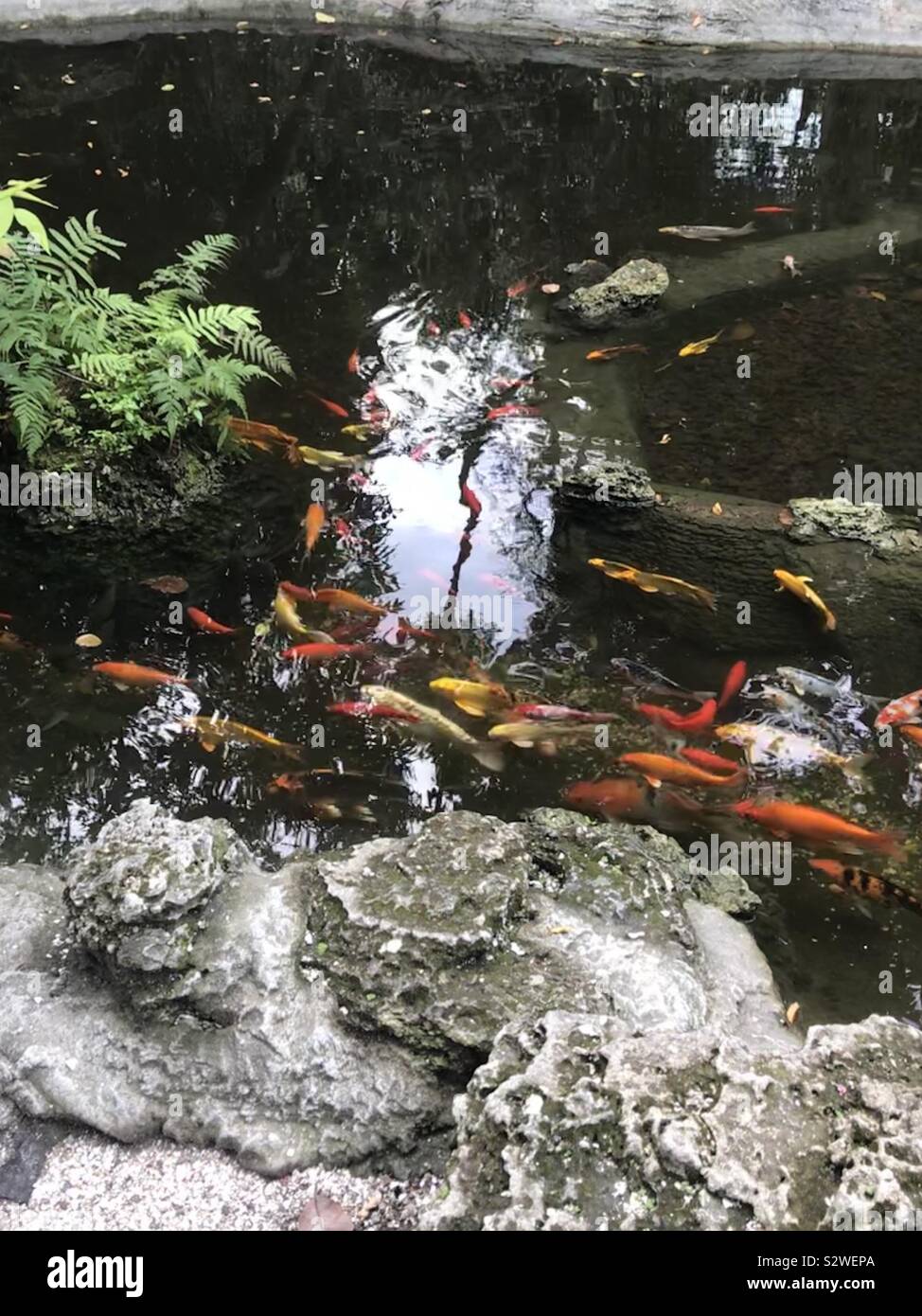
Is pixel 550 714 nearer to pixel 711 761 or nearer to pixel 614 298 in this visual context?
pixel 711 761

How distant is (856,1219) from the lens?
6.63ft

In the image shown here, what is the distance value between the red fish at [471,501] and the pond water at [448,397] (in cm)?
8

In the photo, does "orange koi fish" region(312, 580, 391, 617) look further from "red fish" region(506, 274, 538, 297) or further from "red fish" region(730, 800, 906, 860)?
"red fish" region(506, 274, 538, 297)

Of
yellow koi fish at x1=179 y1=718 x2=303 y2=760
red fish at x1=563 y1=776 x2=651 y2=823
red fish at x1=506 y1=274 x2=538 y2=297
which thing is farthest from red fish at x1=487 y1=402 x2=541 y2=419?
red fish at x1=563 y1=776 x2=651 y2=823

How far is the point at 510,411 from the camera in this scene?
6.88 metres

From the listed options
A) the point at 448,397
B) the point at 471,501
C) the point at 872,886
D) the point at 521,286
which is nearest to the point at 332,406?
the point at 448,397

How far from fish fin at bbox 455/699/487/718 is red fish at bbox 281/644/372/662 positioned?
66 centimetres

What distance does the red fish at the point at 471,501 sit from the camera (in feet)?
19.8

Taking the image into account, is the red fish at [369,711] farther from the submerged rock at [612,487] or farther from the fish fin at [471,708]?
the submerged rock at [612,487]

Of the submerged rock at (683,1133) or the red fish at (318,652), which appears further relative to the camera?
the red fish at (318,652)

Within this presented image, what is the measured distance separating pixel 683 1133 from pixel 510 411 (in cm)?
548

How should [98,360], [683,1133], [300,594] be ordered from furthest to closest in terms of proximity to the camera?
1. [98,360]
2. [300,594]
3. [683,1133]

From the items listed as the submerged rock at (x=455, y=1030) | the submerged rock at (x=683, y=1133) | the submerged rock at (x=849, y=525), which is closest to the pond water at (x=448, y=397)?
the submerged rock at (x=849, y=525)

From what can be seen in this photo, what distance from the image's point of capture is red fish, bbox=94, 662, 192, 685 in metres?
4.75
